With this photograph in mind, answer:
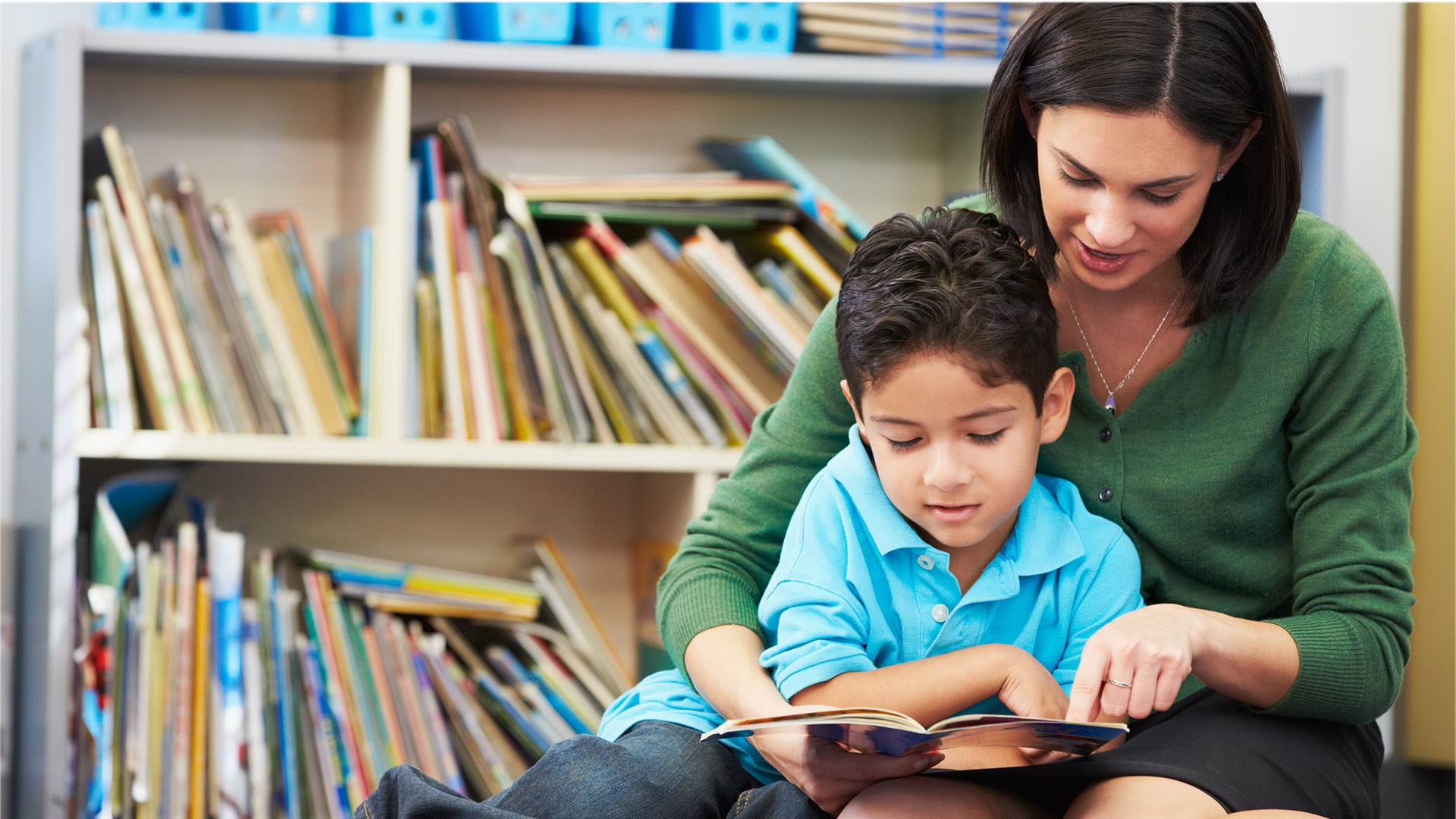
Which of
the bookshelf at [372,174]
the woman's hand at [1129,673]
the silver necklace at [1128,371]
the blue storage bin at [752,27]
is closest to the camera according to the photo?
the woman's hand at [1129,673]

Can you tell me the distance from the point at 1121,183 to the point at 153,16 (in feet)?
4.16

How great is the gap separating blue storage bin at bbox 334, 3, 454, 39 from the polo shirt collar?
0.96 m

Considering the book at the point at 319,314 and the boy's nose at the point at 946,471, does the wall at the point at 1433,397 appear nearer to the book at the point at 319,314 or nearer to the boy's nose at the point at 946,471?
the boy's nose at the point at 946,471

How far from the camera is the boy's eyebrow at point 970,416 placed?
0.89 meters

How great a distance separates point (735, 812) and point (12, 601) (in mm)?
1184

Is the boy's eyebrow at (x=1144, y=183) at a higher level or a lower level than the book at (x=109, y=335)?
higher

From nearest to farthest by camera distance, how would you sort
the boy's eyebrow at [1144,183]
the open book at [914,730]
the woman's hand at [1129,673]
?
the open book at [914,730], the woman's hand at [1129,673], the boy's eyebrow at [1144,183]

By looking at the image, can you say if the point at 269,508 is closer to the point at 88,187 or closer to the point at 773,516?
the point at 88,187

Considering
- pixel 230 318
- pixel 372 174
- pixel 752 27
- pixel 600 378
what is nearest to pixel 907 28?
pixel 752 27

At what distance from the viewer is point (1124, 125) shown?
0.90 meters

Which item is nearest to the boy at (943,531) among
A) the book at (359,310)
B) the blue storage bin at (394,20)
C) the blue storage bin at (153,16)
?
the book at (359,310)

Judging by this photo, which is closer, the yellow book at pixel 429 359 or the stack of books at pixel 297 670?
the stack of books at pixel 297 670

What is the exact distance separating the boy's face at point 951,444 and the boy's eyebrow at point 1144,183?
0.53ft

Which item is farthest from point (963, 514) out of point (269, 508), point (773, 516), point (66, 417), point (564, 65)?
point (269, 508)
